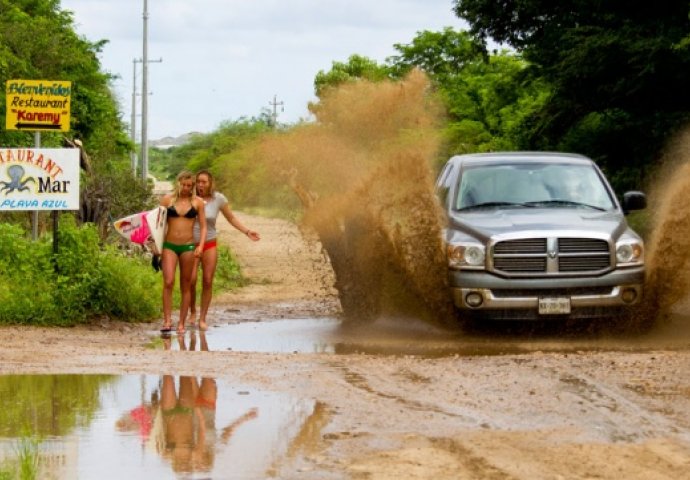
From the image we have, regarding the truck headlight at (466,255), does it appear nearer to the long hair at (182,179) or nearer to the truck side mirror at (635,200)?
the truck side mirror at (635,200)

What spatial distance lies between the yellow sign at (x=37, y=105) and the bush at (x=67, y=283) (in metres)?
1.76

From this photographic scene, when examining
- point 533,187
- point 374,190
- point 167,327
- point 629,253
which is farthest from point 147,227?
point 629,253

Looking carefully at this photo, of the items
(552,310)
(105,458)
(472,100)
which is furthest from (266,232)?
(105,458)

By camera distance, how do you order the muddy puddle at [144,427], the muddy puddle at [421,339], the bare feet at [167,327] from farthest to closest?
the bare feet at [167,327] → the muddy puddle at [421,339] → the muddy puddle at [144,427]

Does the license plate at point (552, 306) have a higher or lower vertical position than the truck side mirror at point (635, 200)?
lower

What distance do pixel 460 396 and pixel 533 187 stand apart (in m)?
6.19

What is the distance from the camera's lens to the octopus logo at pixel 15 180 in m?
17.4

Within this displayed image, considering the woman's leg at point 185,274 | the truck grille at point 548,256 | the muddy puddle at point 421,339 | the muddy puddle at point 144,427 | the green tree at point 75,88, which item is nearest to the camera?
the muddy puddle at point 144,427

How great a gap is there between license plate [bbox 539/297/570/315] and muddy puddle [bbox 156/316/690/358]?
0.30 metres

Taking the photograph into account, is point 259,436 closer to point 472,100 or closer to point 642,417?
point 642,417

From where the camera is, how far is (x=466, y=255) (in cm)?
1479

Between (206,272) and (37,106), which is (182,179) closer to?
(206,272)

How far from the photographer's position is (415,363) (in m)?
12.3

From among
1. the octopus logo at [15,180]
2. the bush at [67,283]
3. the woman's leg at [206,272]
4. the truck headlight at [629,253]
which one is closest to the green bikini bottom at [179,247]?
the woman's leg at [206,272]
